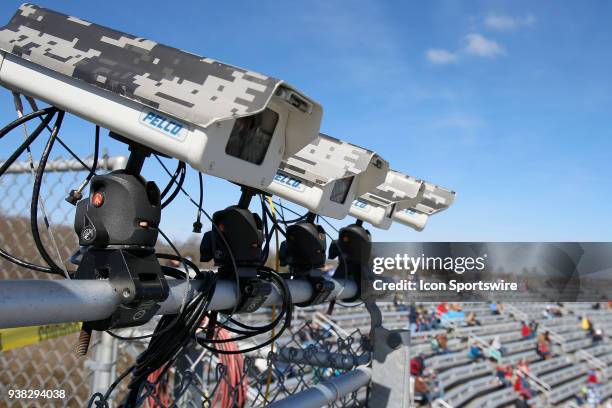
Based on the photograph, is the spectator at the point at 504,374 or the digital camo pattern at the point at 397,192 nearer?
the digital camo pattern at the point at 397,192

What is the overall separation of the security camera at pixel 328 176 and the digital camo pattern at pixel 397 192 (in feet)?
1.48

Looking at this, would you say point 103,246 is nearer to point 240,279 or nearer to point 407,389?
point 240,279

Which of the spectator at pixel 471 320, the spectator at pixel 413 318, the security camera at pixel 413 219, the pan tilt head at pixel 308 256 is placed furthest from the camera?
the spectator at pixel 471 320

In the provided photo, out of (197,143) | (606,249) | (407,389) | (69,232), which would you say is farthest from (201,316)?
(606,249)

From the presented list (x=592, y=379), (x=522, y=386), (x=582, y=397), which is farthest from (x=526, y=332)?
(x=522, y=386)

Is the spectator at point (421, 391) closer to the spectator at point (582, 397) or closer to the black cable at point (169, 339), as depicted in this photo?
the spectator at point (582, 397)

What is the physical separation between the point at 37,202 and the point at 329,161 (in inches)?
47.8

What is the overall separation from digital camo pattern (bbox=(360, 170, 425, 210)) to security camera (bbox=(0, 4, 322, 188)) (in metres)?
1.39

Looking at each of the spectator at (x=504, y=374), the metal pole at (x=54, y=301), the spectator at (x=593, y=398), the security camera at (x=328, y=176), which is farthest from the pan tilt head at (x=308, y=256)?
the spectator at (x=593, y=398)

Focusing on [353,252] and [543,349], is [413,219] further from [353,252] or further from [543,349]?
[543,349]

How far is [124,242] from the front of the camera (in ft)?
4.23

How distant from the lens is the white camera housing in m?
2.98

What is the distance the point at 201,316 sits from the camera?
4.86ft

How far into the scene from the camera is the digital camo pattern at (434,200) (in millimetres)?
3416
